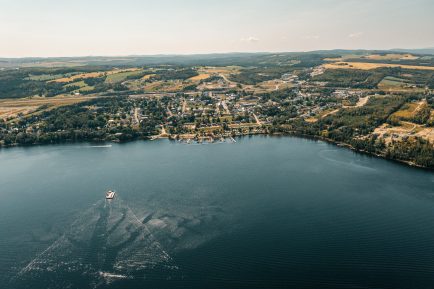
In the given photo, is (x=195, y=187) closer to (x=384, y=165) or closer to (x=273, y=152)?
(x=273, y=152)

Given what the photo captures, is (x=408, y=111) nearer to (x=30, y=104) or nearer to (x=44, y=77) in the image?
(x=30, y=104)

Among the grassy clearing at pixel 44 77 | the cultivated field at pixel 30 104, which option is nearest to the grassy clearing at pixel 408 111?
the cultivated field at pixel 30 104

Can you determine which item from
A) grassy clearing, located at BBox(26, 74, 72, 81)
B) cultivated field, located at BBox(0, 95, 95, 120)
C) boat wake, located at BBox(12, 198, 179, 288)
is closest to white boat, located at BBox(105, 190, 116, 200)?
boat wake, located at BBox(12, 198, 179, 288)

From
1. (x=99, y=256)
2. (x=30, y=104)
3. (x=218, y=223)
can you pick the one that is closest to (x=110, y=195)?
(x=99, y=256)

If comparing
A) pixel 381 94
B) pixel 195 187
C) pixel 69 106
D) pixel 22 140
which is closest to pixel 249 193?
pixel 195 187

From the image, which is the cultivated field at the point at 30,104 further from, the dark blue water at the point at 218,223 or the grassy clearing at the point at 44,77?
the dark blue water at the point at 218,223

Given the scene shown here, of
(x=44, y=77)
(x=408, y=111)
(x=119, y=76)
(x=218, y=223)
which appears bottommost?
(x=218, y=223)

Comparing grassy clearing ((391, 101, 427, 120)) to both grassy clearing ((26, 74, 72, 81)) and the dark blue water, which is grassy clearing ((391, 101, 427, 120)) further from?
grassy clearing ((26, 74, 72, 81))

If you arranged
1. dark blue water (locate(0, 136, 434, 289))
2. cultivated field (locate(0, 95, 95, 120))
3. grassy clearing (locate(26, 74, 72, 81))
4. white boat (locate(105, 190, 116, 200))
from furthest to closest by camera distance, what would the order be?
grassy clearing (locate(26, 74, 72, 81))
cultivated field (locate(0, 95, 95, 120))
white boat (locate(105, 190, 116, 200))
dark blue water (locate(0, 136, 434, 289))
